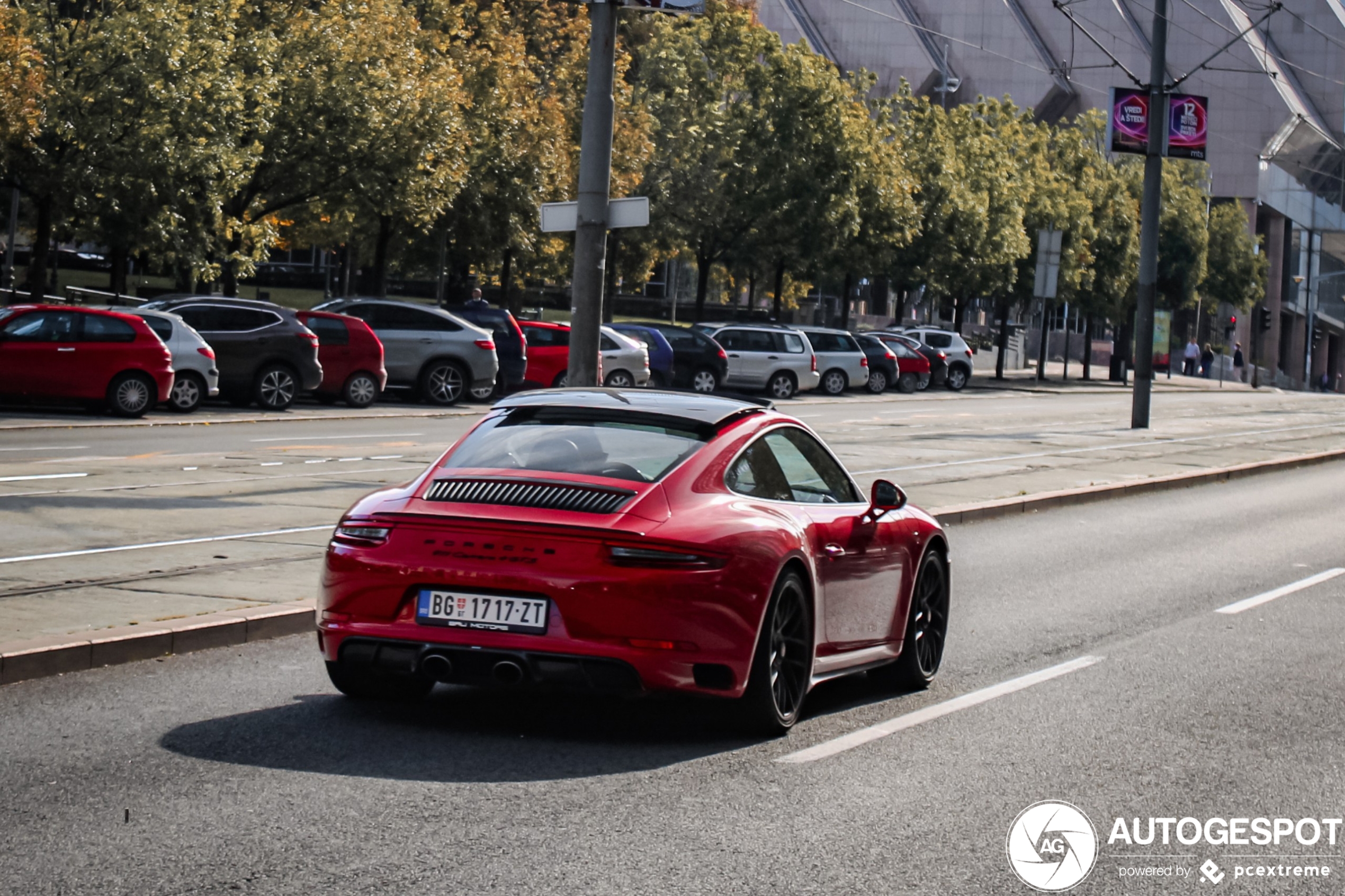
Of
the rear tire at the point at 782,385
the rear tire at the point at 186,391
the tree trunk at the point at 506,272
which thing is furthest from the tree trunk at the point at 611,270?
the rear tire at the point at 186,391

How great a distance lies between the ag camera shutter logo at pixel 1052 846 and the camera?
199 inches

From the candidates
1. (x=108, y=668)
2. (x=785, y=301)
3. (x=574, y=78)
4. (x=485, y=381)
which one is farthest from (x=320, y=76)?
(x=785, y=301)

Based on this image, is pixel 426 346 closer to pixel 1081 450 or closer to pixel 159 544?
pixel 1081 450

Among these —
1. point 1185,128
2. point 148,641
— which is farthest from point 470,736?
point 1185,128

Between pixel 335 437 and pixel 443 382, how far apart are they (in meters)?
8.80

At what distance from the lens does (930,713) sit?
7480 mm

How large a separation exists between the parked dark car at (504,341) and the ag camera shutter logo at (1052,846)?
27.0 metres

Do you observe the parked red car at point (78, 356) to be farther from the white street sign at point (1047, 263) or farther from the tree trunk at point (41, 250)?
the white street sign at point (1047, 263)

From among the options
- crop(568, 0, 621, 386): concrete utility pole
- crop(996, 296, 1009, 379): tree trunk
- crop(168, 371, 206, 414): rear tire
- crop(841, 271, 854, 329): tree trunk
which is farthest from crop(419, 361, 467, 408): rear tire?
crop(996, 296, 1009, 379): tree trunk

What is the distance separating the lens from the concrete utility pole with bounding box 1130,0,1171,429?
111ft

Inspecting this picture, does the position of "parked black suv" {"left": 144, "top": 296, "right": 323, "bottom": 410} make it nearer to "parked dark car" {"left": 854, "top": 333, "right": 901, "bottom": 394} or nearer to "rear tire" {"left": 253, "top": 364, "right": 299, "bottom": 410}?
"rear tire" {"left": 253, "top": 364, "right": 299, "bottom": 410}

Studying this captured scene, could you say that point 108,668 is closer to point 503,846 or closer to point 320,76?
point 503,846

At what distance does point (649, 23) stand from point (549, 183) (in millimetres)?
27821

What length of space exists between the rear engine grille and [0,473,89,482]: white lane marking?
988cm
